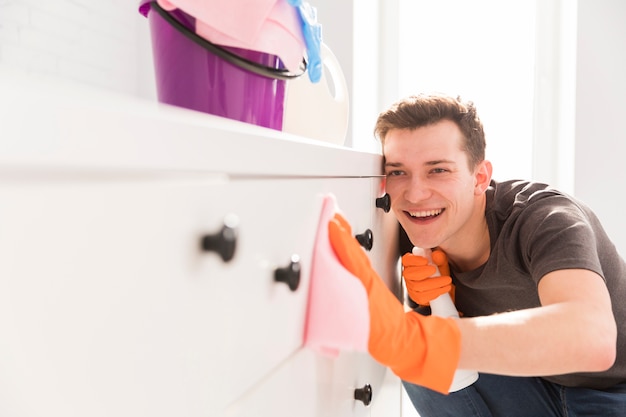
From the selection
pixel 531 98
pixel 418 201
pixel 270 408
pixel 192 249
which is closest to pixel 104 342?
pixel 192 249

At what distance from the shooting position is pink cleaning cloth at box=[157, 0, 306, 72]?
1.82ft

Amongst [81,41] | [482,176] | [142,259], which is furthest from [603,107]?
[142,259]

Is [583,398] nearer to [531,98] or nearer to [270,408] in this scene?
[270,408]

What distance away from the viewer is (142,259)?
28 centimetres

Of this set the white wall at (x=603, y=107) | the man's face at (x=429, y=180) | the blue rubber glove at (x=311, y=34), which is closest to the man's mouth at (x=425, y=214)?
the man's face at (x=429, y=180)

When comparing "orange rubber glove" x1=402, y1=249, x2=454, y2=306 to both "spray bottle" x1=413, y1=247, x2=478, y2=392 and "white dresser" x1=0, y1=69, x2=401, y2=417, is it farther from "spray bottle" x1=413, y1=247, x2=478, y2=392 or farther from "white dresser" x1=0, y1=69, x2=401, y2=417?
"white dresser" x1=0, y1=69, x2=401, y2=417

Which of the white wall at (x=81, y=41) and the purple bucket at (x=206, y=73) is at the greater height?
the white wall at (x=81, y=41)

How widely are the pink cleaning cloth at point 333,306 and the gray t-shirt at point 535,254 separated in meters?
0.40

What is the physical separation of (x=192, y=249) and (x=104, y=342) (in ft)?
0.28

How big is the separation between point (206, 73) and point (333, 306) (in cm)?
31

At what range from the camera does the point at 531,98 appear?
7.02ft

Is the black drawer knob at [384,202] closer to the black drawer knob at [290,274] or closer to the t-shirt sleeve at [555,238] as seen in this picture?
the t-shirt sleeve at [555,238]

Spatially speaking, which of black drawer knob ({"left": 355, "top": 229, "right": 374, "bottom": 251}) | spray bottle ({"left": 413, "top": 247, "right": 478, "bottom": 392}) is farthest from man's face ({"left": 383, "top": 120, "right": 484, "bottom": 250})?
black drawer knob ({"left": 355, "top": 229, "right": 374, "bottom": 251})

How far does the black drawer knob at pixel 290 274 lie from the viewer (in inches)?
17.1
